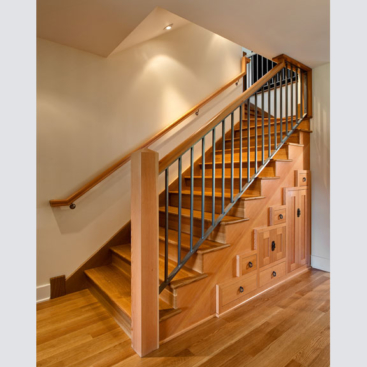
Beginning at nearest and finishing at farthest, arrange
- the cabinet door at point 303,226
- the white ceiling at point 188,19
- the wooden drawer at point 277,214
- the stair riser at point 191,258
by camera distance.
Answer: the white ceiling at point 188,19
the stair riser at point 191,258
the wooden drawer at point 277,214
the cabinet door at point 303,226

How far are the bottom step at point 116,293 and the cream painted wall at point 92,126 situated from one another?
244 mm

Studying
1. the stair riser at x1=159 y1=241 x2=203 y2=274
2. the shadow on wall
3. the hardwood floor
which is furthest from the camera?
the shadow on wall

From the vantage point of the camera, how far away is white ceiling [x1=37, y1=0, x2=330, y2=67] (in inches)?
67.8

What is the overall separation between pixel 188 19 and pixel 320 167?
6.91ft

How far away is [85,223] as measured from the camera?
237 cm

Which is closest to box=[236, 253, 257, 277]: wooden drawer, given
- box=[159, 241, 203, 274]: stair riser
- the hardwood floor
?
the hardwood floor

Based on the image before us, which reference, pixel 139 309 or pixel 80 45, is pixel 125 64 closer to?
pixel 80 45

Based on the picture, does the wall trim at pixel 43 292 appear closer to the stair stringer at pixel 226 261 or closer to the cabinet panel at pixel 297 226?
the stair stringer at pixel 226 261

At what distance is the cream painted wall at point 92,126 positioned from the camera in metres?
2.16

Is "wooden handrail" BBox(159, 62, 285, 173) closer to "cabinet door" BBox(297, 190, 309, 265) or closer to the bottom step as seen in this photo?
the bottom step

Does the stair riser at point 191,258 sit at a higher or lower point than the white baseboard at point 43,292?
higher

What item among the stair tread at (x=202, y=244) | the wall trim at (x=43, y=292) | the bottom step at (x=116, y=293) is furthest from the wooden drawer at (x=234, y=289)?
the wall trim at (x=43, y=292)

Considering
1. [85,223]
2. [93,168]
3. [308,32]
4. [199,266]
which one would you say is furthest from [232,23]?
[85,223]

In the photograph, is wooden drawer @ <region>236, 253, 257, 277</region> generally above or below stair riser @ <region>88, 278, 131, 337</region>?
above
